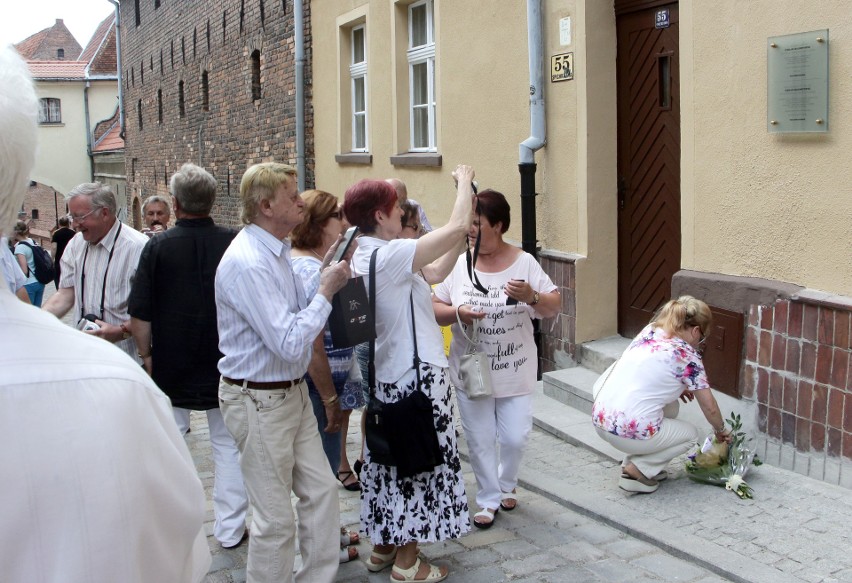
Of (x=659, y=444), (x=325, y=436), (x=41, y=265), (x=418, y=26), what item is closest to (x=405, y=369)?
(x=325, y=436)

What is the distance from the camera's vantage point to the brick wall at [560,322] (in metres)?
7.69

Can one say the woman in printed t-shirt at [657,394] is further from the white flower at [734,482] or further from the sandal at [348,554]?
the sandal at [348,554]

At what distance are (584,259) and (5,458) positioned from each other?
667 centimetres

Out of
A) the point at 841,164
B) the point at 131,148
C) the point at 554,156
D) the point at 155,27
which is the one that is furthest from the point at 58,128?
the point at 841,164

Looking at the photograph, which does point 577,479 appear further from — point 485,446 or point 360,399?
point 360,399

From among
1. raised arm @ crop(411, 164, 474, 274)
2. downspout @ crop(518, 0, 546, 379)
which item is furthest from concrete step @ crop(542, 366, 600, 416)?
raised arm @ crop(411, 164, 474, 274)

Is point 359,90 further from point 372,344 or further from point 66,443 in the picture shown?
point 66,443

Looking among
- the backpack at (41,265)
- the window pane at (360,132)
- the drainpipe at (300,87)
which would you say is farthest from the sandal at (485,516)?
the drainpipe at (300,87)

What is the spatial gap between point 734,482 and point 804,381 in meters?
0.70

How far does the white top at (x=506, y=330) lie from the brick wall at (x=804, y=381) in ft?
4.56

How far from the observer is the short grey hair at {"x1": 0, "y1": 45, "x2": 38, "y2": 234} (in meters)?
1.23

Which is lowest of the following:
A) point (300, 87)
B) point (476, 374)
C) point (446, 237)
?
point (476, 374)

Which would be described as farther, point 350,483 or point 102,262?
point 350,483

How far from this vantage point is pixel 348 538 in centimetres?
466
